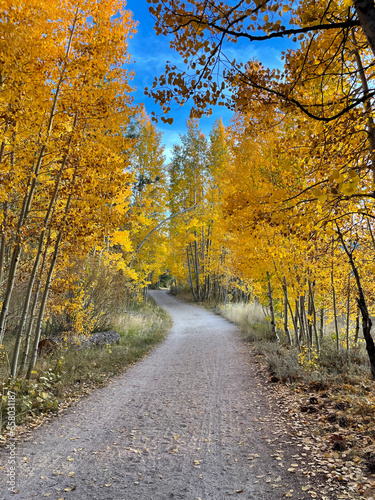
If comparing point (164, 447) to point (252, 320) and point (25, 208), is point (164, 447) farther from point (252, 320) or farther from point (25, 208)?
point (252, 320)

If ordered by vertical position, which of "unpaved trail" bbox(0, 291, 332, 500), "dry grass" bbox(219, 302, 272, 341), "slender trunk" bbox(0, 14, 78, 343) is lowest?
"unpaved trail" bbox(0, 291, 332, 500)

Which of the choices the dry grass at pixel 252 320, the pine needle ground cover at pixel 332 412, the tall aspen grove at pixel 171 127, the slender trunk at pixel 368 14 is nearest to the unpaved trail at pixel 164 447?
the pine needle ground cover at pixel 332 412

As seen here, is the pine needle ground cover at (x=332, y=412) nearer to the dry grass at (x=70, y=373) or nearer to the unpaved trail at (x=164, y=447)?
the unpaved trail at (x=164, y=447)

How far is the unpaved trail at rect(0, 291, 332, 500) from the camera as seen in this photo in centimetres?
274

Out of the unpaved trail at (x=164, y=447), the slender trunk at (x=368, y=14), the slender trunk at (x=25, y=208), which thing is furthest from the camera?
the slender trunk at (x=25, y=208)

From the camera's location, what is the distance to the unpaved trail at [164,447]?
8.98ft

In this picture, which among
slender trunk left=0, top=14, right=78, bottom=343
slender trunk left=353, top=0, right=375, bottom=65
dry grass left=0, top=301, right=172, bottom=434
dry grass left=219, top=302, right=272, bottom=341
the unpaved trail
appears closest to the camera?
slender trunk left=353, top=0, right=375, bottom=65

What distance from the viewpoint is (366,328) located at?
5.41 metres

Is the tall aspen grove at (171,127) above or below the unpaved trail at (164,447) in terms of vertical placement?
above

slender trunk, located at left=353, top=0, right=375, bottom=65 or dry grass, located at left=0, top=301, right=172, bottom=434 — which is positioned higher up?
slender trunk, located at left=353, top=0, right=375, bottom=65

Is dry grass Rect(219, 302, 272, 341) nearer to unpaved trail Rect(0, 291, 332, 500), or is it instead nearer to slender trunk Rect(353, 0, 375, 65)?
unpaved trail Rect(0, 291, 332, 500)

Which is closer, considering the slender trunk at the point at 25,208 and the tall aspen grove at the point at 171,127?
the tall aspen grove at the point at 171,127

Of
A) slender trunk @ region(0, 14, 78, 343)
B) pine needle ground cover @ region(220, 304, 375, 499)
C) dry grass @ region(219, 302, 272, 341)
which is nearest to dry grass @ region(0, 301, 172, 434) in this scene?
slender trunk @ region(0, 14, 78, 343)

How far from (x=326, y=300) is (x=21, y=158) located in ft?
30.4
